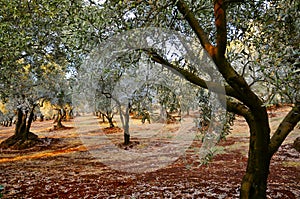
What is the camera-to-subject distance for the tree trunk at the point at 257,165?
5.75 m

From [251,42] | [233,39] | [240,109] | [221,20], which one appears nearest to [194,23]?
[221,20]

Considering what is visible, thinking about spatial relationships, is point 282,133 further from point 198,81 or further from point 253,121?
point 198,81

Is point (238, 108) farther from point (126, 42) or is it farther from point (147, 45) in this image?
point (126, 42)

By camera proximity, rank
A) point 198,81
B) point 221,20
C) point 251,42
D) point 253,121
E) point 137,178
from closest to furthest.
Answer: point 221,20 → point 198,81 → point 253,121 → point 251,42 → point 137,178

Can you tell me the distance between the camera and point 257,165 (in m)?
5.91

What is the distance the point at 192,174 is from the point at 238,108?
6108 millimetres

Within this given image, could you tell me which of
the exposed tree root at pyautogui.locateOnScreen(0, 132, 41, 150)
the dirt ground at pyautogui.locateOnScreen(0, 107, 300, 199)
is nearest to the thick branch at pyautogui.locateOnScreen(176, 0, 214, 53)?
the dirt ground at pyautogui.locateOnScreen(0, 107, 300, 199)

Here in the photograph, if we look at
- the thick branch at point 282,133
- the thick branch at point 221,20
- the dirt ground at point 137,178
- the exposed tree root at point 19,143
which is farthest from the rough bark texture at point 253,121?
the exposed tree root at point 19,143

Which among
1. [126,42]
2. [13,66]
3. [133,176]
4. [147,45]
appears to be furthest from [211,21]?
[13,66]

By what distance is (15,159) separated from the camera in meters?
17.7

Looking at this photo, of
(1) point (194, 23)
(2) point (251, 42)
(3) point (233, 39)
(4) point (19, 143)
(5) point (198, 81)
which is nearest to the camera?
(1) point (194, 23)

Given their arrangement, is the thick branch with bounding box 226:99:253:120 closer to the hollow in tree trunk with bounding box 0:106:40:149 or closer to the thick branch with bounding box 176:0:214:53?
the thick branch with bounding box 176:0:214:53

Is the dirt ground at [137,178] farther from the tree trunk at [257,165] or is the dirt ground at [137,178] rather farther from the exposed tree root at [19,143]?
the exposed tree root at [19,143]

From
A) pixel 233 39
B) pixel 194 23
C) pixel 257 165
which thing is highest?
pixel 233 39
